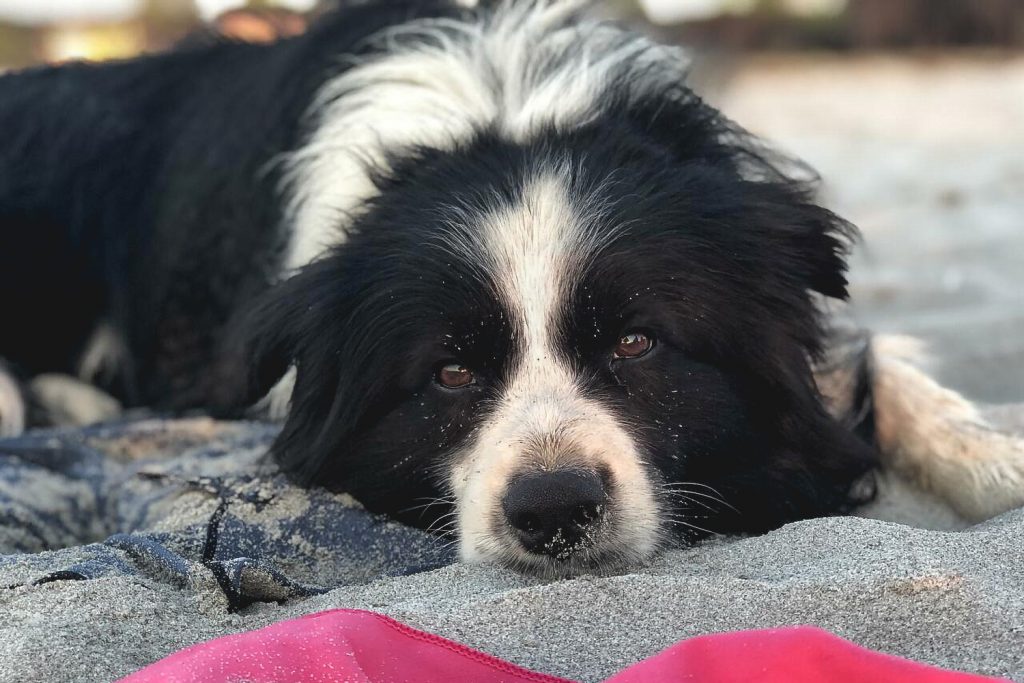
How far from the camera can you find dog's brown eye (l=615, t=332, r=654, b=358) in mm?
2613

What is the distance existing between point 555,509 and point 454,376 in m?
0.49

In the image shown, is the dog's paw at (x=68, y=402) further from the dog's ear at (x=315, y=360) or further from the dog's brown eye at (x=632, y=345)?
the dog's brown eye at (x=632, y=345)

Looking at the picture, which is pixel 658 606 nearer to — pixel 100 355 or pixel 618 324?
pixel 618 324

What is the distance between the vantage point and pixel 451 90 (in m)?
3.36

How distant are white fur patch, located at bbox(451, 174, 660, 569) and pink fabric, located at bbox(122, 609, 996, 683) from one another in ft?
→ 2.26

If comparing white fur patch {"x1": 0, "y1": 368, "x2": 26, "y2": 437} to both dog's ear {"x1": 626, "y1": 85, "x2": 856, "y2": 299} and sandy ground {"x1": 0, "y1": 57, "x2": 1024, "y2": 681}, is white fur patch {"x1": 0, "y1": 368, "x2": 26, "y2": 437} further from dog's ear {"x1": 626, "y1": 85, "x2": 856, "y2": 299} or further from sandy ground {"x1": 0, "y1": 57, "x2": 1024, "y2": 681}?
dog's ear {"x1": 626, "y1": 85, "x2": 856, "y2": 299}

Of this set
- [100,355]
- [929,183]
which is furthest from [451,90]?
[929,183]

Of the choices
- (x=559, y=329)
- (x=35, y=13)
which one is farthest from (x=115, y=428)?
(x=35, y=13)

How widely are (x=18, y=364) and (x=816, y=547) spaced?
3.28 metres

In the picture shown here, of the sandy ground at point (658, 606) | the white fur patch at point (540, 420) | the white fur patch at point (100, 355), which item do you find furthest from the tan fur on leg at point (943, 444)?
the white fur patch at point (100, 355)

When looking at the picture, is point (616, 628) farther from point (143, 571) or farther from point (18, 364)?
point (18, 364)

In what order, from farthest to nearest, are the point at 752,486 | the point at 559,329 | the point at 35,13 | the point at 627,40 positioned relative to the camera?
1. the point at 35,13
2. the point at 627,40
3. the point at 752,486
4. the point at 559,329

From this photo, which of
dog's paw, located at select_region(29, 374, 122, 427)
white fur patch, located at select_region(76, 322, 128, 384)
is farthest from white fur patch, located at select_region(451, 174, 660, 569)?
white fur patch, located at select_region(76, 322, 128, 384)

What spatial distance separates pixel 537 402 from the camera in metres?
2.54
